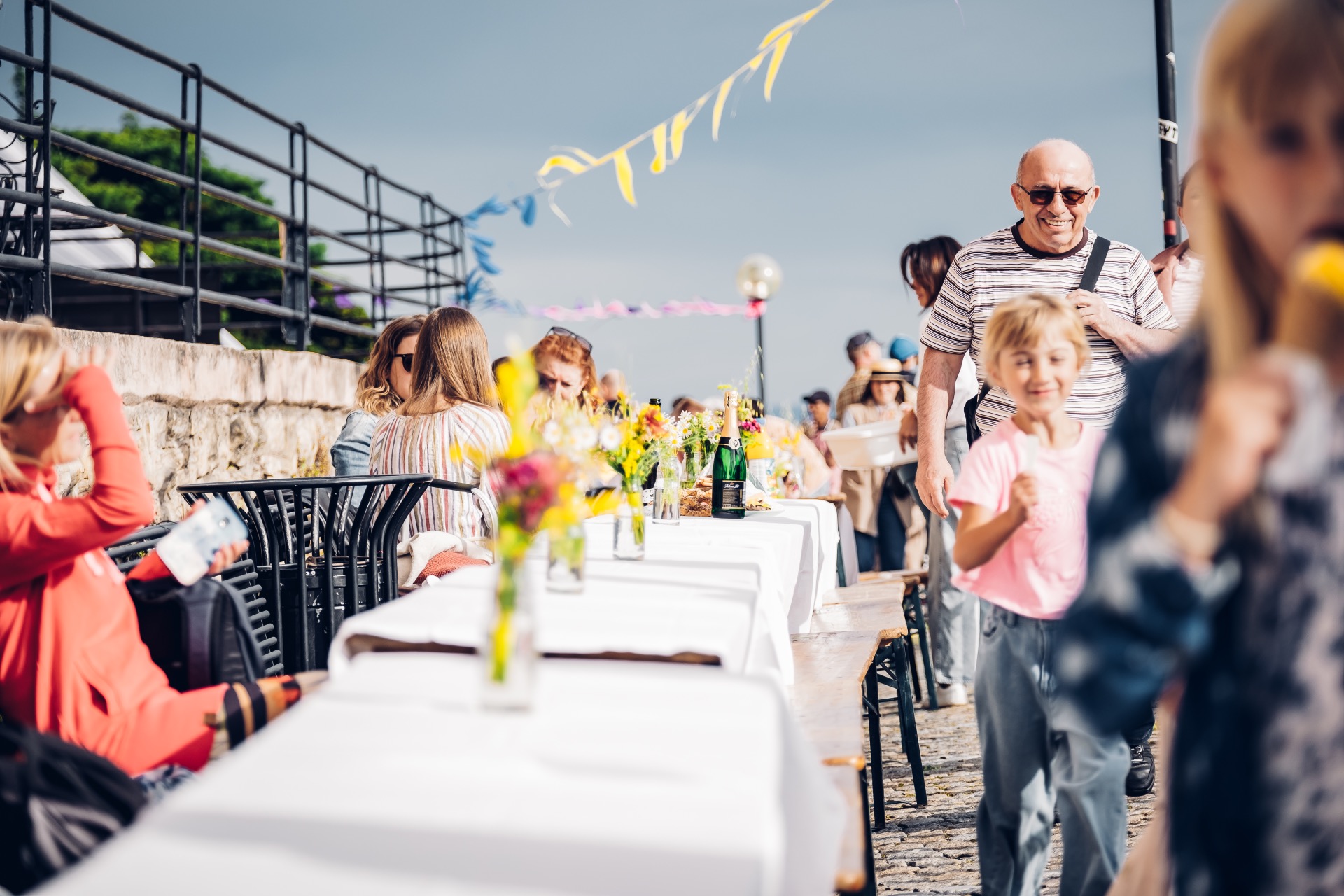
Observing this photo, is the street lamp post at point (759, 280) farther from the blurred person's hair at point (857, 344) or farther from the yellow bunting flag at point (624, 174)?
the yellow bunting flag at point (624, 174)

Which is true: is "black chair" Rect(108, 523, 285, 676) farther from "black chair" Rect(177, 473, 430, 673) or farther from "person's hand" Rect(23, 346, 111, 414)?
"person's hand" Rect(23, 346, 111, 414)

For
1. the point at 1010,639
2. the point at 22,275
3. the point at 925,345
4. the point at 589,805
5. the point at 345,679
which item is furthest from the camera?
the point at 22,275

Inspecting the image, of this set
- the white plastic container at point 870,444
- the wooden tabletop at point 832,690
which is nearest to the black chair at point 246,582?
the wooden tabletop at point 832,690

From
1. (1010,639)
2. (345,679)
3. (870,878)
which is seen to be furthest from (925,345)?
(345,679)

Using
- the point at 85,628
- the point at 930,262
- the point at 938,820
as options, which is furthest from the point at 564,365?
the point at 85,628

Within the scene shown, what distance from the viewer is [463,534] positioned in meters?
4.10

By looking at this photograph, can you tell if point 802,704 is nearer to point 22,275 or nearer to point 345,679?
point 345,679

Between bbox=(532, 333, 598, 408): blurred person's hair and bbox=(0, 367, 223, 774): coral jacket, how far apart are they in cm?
298

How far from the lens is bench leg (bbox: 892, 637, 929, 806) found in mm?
4035

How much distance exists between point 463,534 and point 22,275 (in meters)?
2.19

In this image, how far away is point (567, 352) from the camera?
5.14 m

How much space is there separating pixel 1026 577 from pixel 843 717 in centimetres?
51

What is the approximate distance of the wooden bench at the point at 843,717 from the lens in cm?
176

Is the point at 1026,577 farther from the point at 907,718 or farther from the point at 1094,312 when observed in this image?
the point at 907,718
